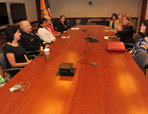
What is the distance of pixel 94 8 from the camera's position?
8344 mm

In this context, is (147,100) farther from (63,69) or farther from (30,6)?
(30,6)

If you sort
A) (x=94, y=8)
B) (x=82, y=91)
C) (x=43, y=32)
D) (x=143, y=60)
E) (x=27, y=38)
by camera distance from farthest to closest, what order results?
(x=94, y=8) → (x=43, y=32) → (x=27, y=38) → (x=143, y=60) → (x=82, y=91)

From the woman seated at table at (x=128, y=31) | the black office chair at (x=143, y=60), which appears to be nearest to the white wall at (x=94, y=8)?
the woman seated at table at (x=128, y=31)

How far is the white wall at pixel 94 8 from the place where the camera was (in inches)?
319

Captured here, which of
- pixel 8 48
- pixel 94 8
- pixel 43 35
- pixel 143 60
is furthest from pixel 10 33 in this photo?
pixel 94 8

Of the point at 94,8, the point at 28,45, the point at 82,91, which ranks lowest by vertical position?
the point at 82,91

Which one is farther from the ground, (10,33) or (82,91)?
(10,33)

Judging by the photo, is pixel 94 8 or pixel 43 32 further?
pixel 94 8

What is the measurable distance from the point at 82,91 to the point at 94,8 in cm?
782

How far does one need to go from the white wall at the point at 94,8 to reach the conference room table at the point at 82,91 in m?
7.03

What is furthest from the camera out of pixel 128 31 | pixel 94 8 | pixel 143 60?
pixel 94 8

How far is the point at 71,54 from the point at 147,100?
1.36 metres

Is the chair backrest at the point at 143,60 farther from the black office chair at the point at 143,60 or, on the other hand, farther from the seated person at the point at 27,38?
the seated person at the point at 27,38

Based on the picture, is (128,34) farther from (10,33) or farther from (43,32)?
(10,33)
